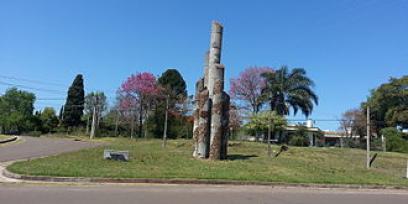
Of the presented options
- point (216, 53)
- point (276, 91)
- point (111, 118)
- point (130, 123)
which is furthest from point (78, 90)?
point (216, 53)

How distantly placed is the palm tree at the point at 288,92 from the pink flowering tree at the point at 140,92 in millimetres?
13855

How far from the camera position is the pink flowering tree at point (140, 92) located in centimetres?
5112

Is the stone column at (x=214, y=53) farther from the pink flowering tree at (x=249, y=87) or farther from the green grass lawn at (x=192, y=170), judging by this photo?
the pink flowering tree at (x=249, y=87)

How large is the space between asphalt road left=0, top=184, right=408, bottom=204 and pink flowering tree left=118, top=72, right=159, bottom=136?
3870 cm

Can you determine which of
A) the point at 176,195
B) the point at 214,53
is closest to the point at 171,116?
the point at 214,53

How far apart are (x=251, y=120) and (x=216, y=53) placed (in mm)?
21947

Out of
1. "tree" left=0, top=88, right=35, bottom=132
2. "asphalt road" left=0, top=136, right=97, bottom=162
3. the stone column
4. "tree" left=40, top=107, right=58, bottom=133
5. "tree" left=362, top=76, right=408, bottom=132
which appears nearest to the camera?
"asphalt road" left=0, top=136, right=97, bottom=162

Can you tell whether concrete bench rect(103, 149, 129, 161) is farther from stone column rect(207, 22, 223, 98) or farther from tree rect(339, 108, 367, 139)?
tree rect(339, 108, 367, 139)

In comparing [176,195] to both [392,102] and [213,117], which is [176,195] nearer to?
[213,117]

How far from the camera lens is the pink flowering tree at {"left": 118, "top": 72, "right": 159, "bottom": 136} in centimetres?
5112

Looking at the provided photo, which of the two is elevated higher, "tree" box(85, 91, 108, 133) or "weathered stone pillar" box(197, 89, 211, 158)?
"tree" box(85, 91, 108, 133)

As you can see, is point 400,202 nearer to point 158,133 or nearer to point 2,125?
point 158,133

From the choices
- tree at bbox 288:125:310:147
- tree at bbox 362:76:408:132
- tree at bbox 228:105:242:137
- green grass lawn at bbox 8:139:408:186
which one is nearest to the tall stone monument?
green grass lawn at bbox 8:139:408:186

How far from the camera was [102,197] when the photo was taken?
31.8 feet
